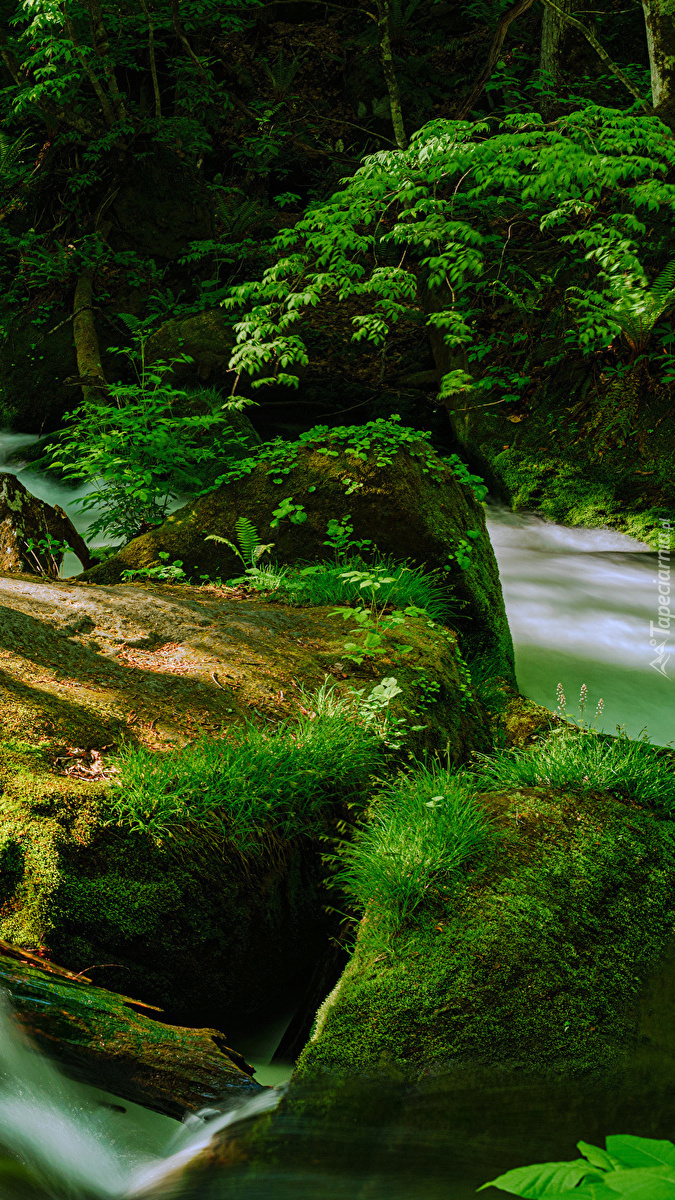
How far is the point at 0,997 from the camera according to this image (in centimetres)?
194

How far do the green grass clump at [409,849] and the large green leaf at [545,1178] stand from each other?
5.57 feet

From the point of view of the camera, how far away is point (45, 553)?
599 centimetres

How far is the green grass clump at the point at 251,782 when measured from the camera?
2660 mm

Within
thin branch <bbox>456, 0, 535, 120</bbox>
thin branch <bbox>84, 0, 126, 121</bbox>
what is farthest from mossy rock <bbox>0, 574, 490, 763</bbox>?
thin branch <bbox>84, 0, 126, 121</bbox>

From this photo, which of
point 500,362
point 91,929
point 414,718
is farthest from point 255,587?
point 500,362

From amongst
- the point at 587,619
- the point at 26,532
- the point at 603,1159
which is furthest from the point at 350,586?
Answer: the point at 603,1159

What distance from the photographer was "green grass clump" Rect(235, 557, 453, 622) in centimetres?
496

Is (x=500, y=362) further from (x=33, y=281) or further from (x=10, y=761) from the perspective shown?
(x=10, y=761)

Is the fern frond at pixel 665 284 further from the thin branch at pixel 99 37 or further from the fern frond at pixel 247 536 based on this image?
the thin branch at pixel 99 37

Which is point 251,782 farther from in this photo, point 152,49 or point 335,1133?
point 152,49

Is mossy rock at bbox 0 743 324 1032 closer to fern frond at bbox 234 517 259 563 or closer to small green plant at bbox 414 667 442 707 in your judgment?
small green plant at bbox 414 667 442 707

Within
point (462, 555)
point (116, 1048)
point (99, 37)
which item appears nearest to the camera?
point (116, 1048)

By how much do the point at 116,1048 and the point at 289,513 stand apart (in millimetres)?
4130

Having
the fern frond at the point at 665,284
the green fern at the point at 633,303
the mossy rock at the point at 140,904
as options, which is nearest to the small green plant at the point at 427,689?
the mossy rock at the point at 140,904
